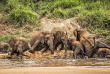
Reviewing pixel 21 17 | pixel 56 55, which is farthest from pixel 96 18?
pixel 56 55

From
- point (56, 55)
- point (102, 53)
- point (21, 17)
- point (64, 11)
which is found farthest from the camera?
point (64, 11)

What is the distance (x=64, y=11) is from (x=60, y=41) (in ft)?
22.8

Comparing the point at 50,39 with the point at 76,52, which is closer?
the point at 76,52

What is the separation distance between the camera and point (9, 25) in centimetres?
1820

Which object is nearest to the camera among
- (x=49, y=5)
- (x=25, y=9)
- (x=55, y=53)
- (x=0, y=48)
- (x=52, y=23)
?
(x=55, y=53)

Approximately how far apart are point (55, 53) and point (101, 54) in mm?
2329

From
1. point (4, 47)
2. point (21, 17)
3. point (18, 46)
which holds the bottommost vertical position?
point (4, 47)

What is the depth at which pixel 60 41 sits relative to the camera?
12891 mm

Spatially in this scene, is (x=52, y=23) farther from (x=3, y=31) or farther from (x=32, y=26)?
(x=3, y=31)

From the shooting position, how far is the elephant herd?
12102 mm

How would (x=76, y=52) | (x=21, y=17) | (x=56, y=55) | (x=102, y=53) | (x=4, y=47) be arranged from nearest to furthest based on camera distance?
(x=56, y=55)
(x=76, y=52)
(x=102, y=53)
(x=4, y=47)
(x=21, y=17)

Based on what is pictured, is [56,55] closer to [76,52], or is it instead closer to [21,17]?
[76,52]

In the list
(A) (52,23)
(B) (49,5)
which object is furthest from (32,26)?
(B) (49,5)

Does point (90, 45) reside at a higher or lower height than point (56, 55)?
higher
